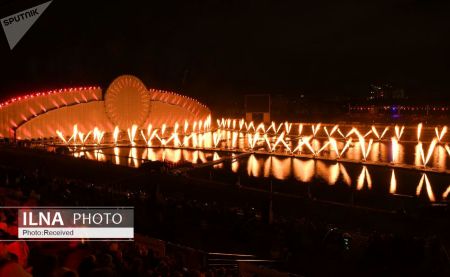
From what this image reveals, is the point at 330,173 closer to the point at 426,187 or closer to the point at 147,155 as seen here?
the point at 426,187

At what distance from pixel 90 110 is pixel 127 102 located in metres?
3.37

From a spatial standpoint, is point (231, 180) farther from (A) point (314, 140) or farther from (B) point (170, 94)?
(B) point (170, 94)

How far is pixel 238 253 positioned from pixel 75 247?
318 cm

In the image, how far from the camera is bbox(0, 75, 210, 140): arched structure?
26.1 meters

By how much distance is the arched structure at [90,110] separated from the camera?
26.1m

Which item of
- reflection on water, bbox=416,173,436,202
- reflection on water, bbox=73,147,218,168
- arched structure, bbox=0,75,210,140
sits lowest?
reflection on water, bbox=416,173,436,202

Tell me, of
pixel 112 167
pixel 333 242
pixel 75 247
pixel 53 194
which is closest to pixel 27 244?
pixel 75 247

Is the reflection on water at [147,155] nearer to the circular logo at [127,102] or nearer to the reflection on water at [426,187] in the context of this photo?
the circular logo at [127,102]

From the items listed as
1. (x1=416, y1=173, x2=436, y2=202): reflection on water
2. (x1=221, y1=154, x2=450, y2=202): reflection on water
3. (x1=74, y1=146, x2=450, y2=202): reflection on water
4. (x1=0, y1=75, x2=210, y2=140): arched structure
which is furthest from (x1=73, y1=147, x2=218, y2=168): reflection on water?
(x1=416, y1=173, x2=436, y2=202): reflection on water

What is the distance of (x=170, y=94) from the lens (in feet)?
124

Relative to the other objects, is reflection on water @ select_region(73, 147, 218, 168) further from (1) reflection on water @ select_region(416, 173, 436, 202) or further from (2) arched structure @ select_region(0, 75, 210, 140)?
(1) reflection on water @ select_region(416, 173, 436, 202)

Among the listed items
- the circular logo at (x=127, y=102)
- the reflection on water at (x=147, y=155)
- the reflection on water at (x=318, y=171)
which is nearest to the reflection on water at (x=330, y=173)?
the reflection on water at (x=318, y=171)

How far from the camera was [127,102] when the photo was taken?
33.3m

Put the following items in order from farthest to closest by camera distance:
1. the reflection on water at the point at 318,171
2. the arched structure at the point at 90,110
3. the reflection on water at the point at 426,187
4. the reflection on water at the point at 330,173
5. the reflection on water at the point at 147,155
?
the arched structure at the point at 90,110 < the reflection on water at the point at 147,155 < the reflection on water at the point at 330,173 < the reflection on water at the point at 318,171 < the reflection on water at the point at 426,187
